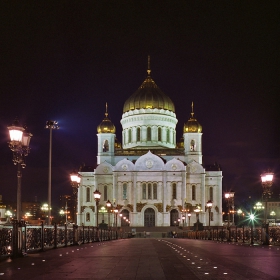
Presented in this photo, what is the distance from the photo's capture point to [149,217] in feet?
321

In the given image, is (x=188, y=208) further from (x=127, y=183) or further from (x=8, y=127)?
(x=8, y=127)

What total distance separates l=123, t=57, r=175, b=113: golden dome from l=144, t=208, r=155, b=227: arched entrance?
21.3 meters

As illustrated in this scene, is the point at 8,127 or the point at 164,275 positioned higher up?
the point at 8,127

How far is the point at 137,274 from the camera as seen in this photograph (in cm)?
1194

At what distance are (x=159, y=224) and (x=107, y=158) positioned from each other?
1703cm

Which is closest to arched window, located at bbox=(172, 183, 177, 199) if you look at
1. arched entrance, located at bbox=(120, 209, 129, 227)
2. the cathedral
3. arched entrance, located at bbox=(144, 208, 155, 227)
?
the cathedral

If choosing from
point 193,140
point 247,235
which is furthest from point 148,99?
point 247,235

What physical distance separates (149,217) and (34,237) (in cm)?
7787

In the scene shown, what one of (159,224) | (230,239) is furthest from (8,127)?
(159,224)

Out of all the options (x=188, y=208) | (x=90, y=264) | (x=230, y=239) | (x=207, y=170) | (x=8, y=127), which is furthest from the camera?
(x=207, y=170)

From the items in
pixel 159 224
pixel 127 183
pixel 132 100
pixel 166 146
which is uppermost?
pixel 132 100

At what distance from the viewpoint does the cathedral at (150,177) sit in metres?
97.7

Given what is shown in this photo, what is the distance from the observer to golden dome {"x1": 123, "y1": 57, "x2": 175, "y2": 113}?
4230 inches

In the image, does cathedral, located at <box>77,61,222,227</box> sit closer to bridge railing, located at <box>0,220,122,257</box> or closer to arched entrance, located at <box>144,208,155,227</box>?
arched entrance, located at <box>144,208,155,227</box>
